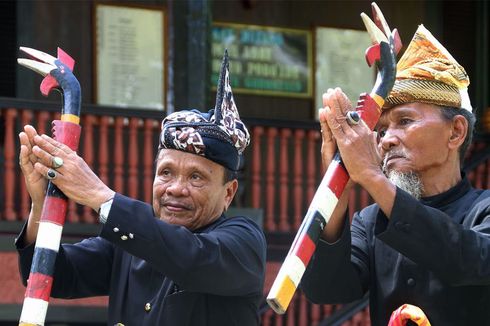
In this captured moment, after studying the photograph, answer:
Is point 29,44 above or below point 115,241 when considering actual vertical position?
above

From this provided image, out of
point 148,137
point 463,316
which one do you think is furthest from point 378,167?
point 148,137

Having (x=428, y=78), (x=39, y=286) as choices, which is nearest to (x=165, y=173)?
(x=39, y=286)

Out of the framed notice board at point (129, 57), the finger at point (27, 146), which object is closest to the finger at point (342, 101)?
the finger at point (27, 146)

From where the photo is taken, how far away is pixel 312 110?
12.2m

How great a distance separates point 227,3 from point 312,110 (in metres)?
1.21

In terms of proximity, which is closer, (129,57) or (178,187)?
(178,187)

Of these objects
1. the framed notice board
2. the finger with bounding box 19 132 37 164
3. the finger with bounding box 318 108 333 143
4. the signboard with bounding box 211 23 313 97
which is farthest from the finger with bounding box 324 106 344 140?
the signboard with bounding box 211 23 313 97

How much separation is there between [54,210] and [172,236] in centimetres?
35

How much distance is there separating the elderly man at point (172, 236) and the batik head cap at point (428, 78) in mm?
548

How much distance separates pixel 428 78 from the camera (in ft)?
13.4

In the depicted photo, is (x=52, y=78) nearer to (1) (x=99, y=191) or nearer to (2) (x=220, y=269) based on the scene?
(1) (x=99, y=191)

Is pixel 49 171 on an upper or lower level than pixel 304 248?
upper

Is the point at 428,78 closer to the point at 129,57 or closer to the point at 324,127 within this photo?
the point at 324,127

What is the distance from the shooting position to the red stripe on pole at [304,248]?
3383 mm
